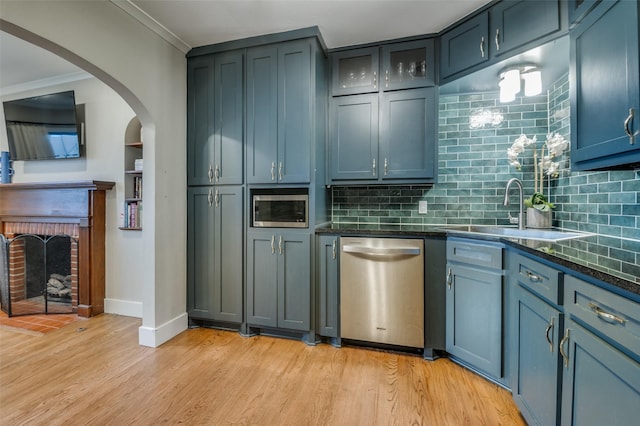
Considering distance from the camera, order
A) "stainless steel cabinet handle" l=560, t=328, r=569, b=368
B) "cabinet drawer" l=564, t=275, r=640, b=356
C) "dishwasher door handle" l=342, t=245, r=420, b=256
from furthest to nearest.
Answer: "dishwasher door handle" l=342, t=245, r=420, b=256 < "stainless steel cabinet handle" l=560, t=328, r=569, b=368 < "cabinet drawer" l=564, t=275, r=640, b=356

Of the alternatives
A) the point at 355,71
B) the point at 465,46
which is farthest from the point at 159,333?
the point at 465,46

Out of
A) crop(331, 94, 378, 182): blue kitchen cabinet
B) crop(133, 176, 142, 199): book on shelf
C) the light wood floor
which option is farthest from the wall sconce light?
crop(133, 176, 142, 199): book on shelf

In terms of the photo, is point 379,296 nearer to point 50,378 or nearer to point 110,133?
point 50,378

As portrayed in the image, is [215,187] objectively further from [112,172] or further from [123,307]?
[123,307]

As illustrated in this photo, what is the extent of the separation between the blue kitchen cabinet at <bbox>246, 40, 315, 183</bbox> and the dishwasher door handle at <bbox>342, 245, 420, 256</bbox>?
66cm

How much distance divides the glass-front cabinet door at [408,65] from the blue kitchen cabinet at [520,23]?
49 cm

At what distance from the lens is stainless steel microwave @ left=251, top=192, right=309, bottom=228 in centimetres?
242

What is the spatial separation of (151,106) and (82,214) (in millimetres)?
1537

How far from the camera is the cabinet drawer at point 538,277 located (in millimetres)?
1188

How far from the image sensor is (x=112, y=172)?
10.3 ft

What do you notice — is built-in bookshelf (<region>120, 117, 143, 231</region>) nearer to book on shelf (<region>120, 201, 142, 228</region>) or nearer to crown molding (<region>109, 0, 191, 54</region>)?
book on shelf (<region>120, 201, 142, 228</region>)

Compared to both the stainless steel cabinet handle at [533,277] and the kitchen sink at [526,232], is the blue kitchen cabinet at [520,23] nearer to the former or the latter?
the kitchen sink at [526,232]

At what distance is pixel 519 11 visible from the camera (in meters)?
1.87

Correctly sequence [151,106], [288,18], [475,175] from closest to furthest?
[288,18] → [151,106] → [475,175]
